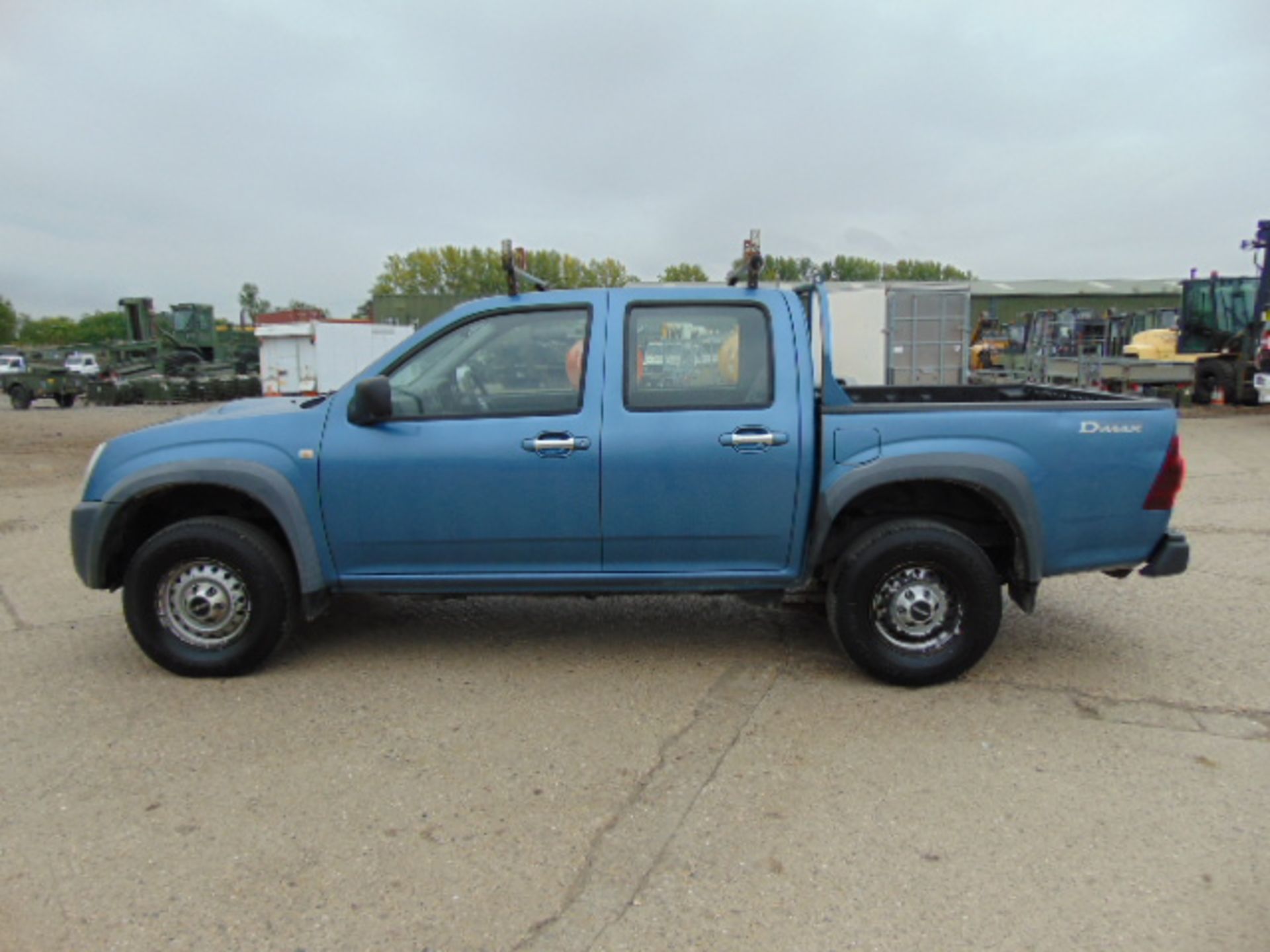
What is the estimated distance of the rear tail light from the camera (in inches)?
164

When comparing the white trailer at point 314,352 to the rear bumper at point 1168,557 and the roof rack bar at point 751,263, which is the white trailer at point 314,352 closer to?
the roof rack bar at point 751,263

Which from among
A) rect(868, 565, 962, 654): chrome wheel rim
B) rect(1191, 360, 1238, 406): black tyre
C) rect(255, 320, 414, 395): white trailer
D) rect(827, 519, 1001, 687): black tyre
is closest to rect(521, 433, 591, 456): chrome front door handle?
rect(827, 519, 1001, 687): black tyre

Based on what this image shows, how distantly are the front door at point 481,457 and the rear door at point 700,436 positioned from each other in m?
0.12

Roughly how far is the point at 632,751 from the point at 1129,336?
85.5 feet

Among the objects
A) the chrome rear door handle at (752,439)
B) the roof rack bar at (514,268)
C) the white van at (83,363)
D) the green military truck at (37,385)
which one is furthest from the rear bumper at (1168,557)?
the white van at (83,363)

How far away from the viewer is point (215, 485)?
170 inches

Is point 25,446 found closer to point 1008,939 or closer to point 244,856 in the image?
point 244,856

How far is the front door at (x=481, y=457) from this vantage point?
4219mm

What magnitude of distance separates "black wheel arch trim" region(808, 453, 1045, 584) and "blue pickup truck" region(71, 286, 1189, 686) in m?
0.01

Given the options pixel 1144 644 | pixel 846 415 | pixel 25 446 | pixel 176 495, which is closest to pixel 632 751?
pixel 846 415

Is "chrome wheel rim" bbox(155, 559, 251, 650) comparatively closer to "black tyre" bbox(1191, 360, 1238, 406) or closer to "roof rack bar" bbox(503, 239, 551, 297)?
"roof rack bar" bbox(503, 239, 551, 297)

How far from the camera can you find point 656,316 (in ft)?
14.4

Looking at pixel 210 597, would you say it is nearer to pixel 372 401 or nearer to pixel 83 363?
pixel 372 401

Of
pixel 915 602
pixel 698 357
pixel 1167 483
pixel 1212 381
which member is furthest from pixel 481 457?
pixel 1212 381
